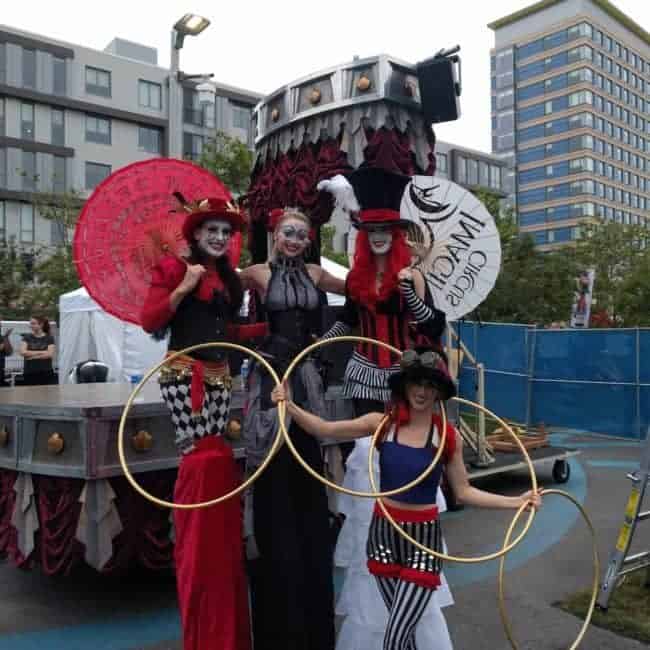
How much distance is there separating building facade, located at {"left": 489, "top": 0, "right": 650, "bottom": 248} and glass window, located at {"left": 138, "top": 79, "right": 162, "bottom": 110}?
46.9 m

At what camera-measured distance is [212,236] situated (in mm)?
3270

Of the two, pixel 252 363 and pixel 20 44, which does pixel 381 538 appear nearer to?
pixel 252 363

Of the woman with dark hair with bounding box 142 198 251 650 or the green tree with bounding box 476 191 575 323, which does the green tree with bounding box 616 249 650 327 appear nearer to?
the green tree with bounding box 476 191 575 323

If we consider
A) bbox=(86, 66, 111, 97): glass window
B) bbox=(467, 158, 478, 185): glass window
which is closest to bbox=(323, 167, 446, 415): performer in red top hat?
bbox=(86, 66, 111, 97): glass window

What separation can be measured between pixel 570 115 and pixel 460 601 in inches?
3187

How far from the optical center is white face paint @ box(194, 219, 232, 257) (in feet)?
10.7

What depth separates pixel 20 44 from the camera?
34.4 m

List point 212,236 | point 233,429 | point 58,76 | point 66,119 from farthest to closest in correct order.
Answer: point 66,119, point 58,76, point 233,429, point 212,236

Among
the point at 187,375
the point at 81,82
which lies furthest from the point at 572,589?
the point at 81,82

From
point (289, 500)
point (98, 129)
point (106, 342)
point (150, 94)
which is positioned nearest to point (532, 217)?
point (150, 94)

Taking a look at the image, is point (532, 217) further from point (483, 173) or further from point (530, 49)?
point (483, 173)

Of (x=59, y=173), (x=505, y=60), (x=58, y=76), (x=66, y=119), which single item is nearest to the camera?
(x=58, y=76)

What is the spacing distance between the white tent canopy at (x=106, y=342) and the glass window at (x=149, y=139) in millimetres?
27127

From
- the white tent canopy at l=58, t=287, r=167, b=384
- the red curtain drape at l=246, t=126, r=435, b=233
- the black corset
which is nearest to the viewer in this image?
the black corset
